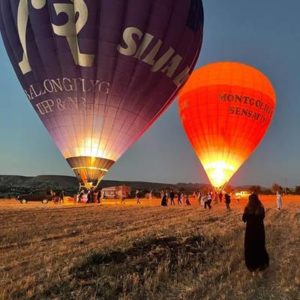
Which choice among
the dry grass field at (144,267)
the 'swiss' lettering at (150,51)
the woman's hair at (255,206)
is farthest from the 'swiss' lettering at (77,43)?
the woman's hair at (255,206)

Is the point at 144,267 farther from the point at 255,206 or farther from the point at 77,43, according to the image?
the point at 77,43

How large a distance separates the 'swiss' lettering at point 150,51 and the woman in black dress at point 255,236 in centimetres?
1671

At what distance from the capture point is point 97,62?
2473cm

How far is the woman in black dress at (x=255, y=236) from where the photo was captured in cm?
911

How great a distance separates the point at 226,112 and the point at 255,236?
29858 millimetres

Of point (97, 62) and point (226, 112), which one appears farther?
point (226, 112)

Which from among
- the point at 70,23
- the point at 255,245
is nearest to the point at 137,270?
the point at 255,245

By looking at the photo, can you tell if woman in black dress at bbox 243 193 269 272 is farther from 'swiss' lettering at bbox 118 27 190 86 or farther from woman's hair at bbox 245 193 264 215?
'swiss' lettering at bbox 118 27 190 86

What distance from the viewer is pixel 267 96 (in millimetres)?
40125

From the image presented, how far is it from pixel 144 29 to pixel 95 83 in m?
3.63

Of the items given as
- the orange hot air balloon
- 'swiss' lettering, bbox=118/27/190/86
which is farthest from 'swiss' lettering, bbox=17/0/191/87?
the orange hot air balloon

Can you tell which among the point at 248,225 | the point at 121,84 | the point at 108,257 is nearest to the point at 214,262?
the point at 248,225

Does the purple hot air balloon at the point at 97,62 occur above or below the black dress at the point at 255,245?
above

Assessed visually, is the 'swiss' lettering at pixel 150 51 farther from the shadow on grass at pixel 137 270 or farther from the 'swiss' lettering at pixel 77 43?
the shadow on grass at pixel 137 270
